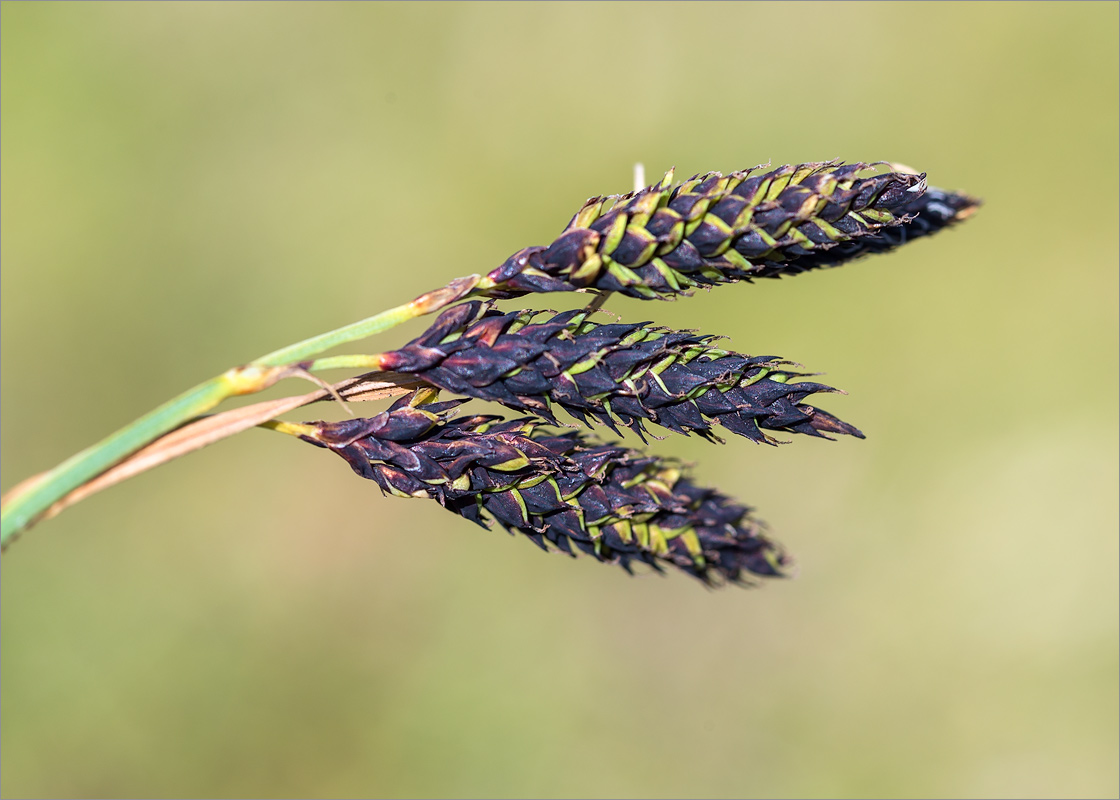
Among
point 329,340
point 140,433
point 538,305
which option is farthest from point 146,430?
point 538,305

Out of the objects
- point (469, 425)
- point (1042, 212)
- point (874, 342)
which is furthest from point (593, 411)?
point (1042, 212)

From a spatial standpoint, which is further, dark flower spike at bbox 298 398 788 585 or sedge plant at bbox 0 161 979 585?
dark flower spike at bbox 298 398 788 585

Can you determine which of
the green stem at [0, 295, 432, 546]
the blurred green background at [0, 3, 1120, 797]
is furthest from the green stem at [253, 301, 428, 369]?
the blurred green background at [0, 3, 1120, 797]

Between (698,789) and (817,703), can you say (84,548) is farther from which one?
(817,703)

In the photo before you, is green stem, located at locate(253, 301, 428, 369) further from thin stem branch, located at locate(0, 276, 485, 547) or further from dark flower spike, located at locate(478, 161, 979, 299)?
dark flower spike, located at locate(478, 161, 979, 299)

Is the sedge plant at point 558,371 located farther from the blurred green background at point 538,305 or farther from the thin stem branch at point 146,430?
the blurred green background at point 538,305

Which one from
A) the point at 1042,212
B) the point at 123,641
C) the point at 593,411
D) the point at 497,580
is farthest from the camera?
the point at 1042,212
